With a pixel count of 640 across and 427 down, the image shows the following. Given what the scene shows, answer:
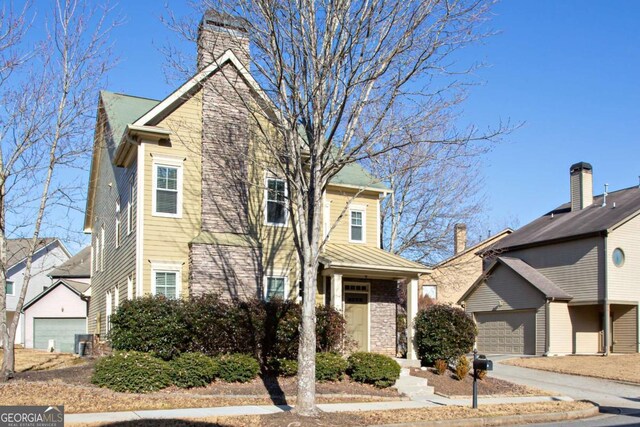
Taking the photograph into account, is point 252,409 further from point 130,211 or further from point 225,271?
point 130,211

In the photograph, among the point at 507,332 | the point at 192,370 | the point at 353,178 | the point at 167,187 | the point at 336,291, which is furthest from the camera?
the point at 507,332

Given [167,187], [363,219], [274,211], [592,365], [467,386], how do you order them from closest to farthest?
[467,386], [167,187], [274,211], [363,219], [592,365]

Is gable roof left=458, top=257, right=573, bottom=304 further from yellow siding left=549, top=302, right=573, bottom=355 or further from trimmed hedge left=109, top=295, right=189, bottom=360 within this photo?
trimmed hedge left=109, top=295, right=189, bottom=360

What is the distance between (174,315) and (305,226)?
5.30 metres

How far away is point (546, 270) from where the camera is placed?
3384 centimetres

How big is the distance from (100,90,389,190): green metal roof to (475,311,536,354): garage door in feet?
40.0

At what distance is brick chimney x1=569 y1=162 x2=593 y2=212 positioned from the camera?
118 feet

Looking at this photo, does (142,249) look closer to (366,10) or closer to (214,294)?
(214,294)

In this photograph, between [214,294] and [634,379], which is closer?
[214,294]

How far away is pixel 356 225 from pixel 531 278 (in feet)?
41.9

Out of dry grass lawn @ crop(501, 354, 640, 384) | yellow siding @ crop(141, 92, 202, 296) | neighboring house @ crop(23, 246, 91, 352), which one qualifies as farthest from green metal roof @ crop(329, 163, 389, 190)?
neighboring house @ crop(23, 246, 91, 352)

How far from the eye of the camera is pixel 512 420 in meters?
14.0

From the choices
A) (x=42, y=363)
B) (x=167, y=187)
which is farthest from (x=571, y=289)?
(x=42, y=363)

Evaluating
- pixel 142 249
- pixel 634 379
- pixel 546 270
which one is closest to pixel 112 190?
pixel 142 249
